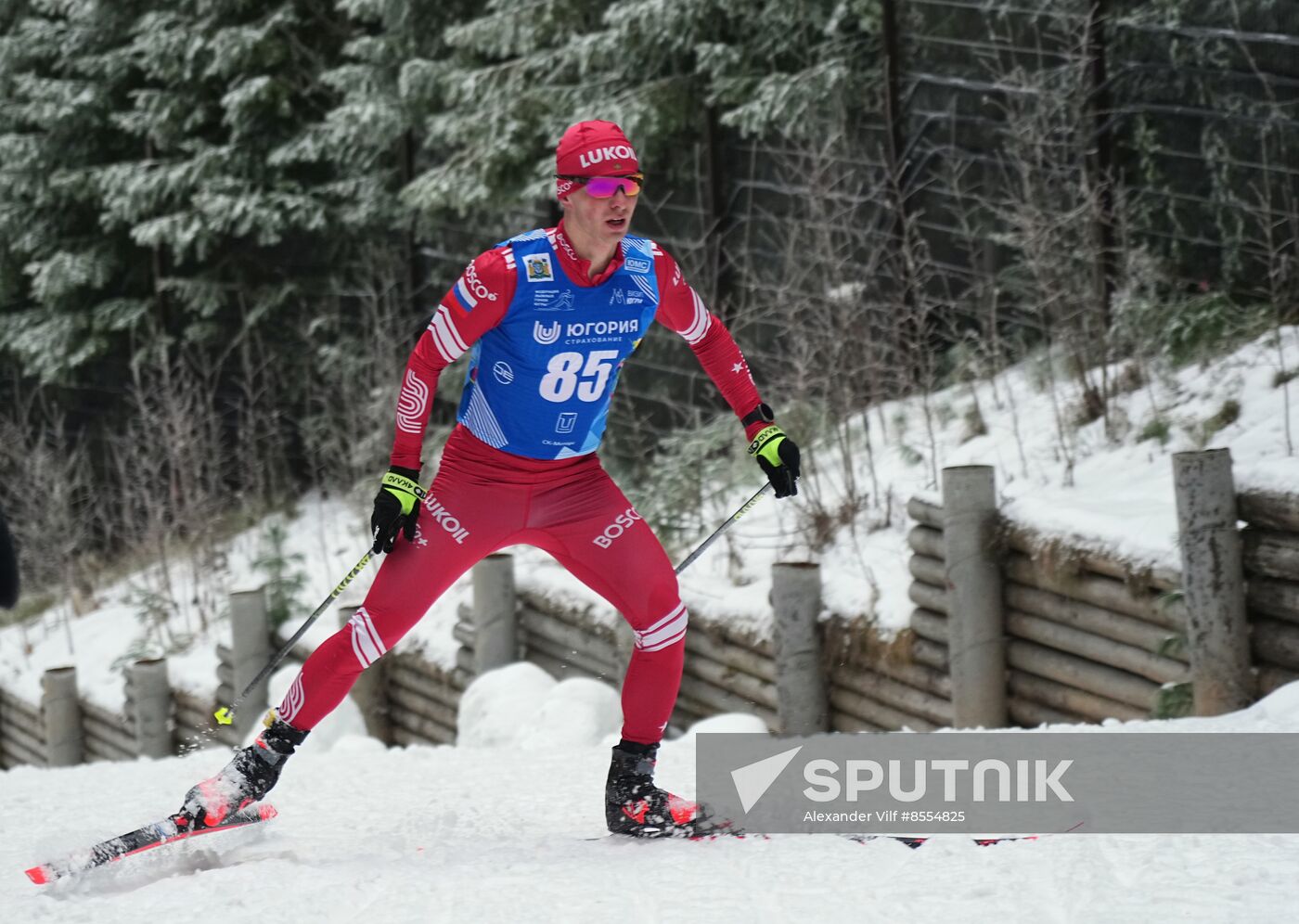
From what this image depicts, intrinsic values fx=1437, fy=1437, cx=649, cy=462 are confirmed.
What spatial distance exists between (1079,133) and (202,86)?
10.4 m

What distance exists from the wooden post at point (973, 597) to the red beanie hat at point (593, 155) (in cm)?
234

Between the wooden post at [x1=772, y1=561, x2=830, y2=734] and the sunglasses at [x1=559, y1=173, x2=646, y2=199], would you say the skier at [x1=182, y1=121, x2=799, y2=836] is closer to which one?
the sunglasses at [x1=559, y1=173, x2=646, y2=199]

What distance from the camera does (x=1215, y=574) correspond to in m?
5.33

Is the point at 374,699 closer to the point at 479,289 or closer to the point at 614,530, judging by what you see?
the point at 614,530

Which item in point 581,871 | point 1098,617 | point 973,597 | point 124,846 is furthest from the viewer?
point 973,597

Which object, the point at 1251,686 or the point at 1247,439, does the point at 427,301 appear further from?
the point at 1251,686

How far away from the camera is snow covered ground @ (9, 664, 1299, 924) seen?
350 centimetres

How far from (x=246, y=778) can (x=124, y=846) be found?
1.29 ft

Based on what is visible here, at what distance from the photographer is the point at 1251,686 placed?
5.37 meters

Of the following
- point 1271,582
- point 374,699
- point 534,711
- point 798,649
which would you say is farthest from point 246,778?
point 374,699

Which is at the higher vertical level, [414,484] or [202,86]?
[202,86]

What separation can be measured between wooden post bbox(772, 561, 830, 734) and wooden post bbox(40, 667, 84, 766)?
22.9ft

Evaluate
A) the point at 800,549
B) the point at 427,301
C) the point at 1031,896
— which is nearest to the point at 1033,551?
the point at 800,549

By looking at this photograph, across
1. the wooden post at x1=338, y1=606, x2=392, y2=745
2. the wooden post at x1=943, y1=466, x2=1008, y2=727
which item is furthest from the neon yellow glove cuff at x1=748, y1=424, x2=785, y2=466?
the wooden post at x1=338, y1=606, x2=392, y2=745
